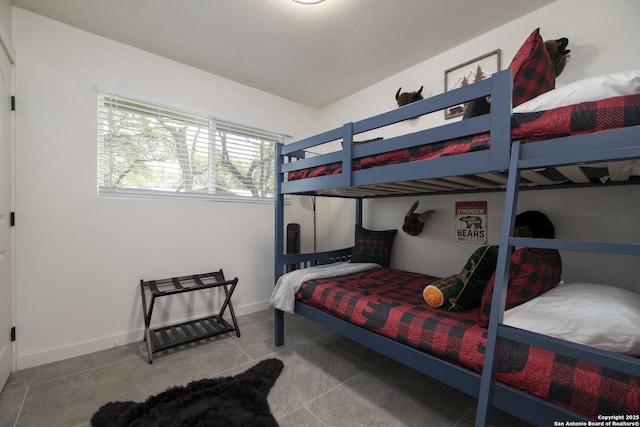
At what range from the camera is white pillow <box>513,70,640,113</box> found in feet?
2.88

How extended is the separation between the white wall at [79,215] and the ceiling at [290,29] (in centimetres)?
22

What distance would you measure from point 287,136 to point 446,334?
9.05 ft

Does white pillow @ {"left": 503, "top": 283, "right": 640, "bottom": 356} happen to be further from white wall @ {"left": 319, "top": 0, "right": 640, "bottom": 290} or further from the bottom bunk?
white wall @ {"left": 319, "top": 0, "right": 640, "bottom": 290}

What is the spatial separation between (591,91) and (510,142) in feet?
0.94

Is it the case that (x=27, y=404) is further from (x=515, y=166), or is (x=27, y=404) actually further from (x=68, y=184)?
(x=515, y=166)

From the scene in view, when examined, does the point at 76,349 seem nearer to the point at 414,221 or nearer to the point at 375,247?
the point at 375,247

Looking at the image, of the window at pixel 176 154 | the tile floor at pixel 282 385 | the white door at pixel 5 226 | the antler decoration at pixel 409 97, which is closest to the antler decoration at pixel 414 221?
the antler decoration at pixel 409 97

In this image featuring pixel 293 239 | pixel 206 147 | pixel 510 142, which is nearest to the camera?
pixel 510 142

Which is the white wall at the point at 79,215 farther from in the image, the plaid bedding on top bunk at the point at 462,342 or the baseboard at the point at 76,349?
the plaid bedding on top bunk at the point at 462,342

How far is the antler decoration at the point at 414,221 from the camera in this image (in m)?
2.43

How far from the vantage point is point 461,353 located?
1096 mm

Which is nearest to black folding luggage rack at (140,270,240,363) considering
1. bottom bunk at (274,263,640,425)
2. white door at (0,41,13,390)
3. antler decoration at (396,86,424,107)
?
white door at (0,41,13,390)

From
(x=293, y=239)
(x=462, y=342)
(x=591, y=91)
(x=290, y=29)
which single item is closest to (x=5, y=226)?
(x=293, y=239)

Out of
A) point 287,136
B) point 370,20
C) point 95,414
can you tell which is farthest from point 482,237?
point 95,414
